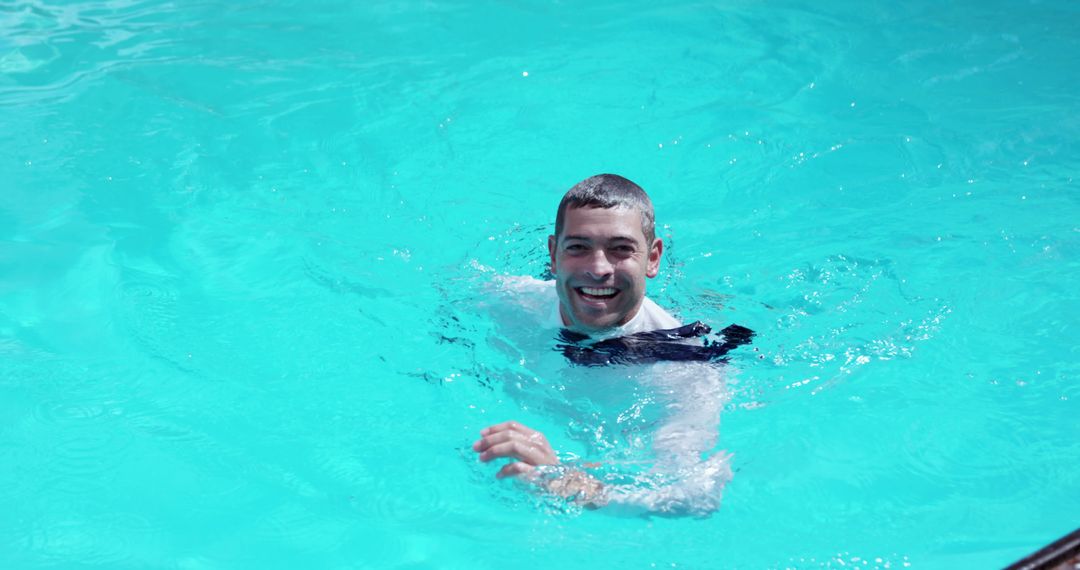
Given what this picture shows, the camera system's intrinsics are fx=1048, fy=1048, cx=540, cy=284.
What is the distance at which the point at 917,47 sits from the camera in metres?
7.77

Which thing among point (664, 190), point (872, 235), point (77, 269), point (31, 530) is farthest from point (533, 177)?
point (31, 530)

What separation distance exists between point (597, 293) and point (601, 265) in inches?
6.6

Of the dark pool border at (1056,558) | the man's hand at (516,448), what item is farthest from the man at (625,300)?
the dark pool border at (1056,558)

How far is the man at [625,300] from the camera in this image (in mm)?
3607

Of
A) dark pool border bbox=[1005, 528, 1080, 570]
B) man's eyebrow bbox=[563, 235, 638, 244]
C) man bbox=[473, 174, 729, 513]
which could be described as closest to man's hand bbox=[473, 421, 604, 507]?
man bbox=[473, 174, 729, 513]

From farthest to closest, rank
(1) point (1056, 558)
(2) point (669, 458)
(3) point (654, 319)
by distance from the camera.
Result: (3) point (654, 319) < (2) point (669, 458) < (1) point (1056, 558)

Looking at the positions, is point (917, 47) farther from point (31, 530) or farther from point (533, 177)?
point (31, 530)

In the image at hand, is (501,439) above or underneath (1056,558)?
above

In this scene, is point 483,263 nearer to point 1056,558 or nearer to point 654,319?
point 654,319

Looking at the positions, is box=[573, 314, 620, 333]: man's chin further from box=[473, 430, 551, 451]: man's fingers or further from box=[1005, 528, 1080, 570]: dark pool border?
box=[1005, 528, 1080, 570]: dark pool border

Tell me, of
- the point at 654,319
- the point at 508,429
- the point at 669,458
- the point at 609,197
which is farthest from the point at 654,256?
the point at 508,429

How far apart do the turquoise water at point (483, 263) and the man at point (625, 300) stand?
0.19 m

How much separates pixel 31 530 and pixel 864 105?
219 inches

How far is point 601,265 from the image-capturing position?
3.97 meters
